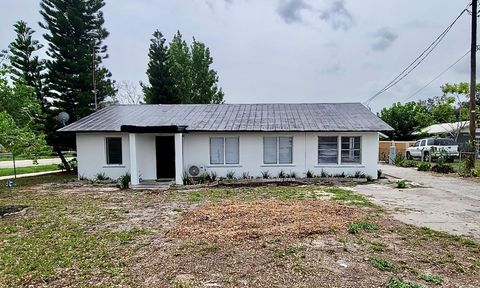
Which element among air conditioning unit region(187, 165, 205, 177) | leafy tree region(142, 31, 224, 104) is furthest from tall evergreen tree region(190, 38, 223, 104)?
air conditioning unit region(187, 165, 205, 177)

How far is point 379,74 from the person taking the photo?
82.1ft

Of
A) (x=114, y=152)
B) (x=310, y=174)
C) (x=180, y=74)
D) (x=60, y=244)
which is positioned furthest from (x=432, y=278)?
(x=180, y=74)

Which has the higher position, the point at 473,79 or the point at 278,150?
the point at 473,79

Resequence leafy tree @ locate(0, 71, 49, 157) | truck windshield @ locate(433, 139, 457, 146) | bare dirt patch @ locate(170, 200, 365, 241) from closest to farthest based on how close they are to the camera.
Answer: bare dirt patch @ locate(170, 200, 365, 241) < leafy tree @ locate(0, 71, 49, 157) < truck windshield @ locate(433, 139, 457, 146)

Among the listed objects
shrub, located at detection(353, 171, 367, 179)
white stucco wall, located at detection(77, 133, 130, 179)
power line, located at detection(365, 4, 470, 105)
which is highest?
power line, located at detection(365, 4, 470, 105)

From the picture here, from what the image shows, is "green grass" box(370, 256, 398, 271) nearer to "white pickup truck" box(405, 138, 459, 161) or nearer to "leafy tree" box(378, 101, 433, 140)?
"white pickup truck" box(405, 138, 459, 161)

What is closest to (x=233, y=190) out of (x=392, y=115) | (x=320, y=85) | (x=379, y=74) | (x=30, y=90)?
(x=30, y=90)

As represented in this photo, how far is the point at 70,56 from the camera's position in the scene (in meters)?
21.0

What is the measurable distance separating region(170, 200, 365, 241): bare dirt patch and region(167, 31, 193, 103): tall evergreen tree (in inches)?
989

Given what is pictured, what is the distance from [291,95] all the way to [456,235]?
2375 centimetres

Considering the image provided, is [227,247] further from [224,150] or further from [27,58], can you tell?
[27,58]

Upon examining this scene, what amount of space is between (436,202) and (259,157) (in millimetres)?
7207

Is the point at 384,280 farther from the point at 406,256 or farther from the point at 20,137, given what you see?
the point at 20,137

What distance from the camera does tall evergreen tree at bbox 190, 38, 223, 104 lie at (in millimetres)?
34469
